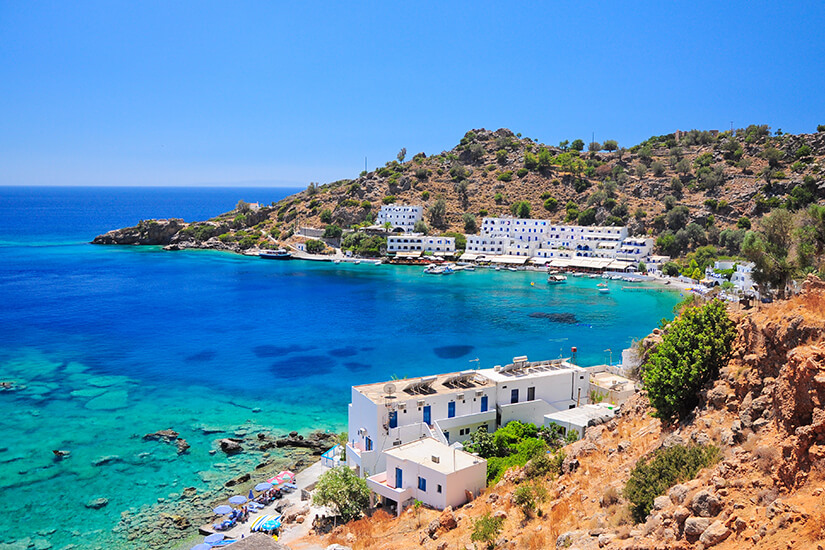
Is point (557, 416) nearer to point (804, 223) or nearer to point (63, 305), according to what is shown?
point (804, 223)

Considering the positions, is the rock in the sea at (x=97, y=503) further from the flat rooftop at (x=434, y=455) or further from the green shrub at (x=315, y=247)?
the green shrub at (x=315, y=247)

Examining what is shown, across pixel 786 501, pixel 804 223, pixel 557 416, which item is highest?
pixel 804 223

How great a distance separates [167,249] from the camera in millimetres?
120875

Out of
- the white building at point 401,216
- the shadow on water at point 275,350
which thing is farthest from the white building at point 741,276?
the white building at point 401,216

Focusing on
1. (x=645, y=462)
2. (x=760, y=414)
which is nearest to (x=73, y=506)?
(x=645, y=462)

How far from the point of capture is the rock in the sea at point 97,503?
24.0 m

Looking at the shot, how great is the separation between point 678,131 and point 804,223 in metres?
128

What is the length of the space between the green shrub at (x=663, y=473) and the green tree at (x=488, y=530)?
11.7ft

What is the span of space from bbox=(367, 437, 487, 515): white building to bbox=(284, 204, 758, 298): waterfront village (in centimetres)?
6938

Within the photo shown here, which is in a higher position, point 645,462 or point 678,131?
point 678,131

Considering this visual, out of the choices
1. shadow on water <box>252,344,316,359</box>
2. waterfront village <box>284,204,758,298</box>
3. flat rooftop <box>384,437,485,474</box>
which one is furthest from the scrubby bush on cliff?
waterfront village <box>284,204,758,298</box>

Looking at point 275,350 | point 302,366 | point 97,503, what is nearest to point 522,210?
point 275,350

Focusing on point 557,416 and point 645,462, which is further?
point 557,416

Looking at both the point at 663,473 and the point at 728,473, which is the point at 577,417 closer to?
the point at 663,473
